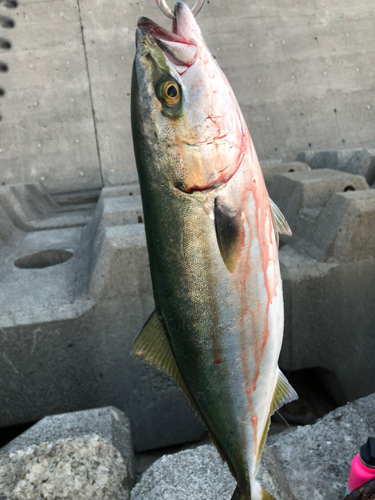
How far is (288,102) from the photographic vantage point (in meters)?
6.34

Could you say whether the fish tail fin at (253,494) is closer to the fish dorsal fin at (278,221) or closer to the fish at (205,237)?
the fish at (205,237)

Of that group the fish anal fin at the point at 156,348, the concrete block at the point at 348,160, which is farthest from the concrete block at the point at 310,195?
the fish anal fin at the point at 156,348

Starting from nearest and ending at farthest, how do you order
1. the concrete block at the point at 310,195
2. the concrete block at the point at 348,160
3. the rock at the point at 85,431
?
1. the rock at the point at 85,431
2. the concrete block at the point at 310,195
3. the concrete block at the point at 348,160

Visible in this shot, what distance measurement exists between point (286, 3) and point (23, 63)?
13.5ft

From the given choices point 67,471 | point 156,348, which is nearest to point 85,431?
point 67,471

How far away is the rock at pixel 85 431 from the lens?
1.75m

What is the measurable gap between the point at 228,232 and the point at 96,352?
207 cm

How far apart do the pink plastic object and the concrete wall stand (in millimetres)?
5489

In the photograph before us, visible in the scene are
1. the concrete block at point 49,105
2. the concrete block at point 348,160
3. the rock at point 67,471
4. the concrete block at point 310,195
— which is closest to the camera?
the rock at point 67,471

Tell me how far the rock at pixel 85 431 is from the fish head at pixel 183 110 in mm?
1359

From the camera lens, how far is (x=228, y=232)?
919 mm

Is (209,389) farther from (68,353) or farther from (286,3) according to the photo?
(286,3)

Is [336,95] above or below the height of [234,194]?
above

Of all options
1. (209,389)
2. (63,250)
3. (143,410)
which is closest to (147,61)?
(209,389)
